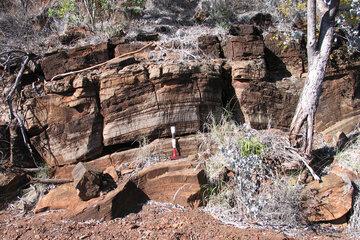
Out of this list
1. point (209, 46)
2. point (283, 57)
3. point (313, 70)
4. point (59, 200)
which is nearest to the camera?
point (59, 200)

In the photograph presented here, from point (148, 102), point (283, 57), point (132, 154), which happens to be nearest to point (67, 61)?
point (148, 102)

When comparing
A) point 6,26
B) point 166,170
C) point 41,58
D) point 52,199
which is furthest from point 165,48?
point 6,26

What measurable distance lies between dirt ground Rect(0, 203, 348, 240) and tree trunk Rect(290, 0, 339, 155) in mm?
1489

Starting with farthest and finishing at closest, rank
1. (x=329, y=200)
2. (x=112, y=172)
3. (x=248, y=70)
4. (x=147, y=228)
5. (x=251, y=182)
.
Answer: (x=248, y=70) < (x=112, y=172) < (x=251, y=182) < (x=329, y=200) < (x=147, y=228)

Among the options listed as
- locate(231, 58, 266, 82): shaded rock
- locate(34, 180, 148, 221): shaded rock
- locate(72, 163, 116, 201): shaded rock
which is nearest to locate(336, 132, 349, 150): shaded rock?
locate(231, 58, 266, 82): shaded rock

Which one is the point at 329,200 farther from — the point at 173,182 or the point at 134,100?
the point at 134,100

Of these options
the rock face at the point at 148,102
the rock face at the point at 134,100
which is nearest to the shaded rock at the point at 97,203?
the rock face at the point at 134,100

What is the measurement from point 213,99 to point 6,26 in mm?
4254

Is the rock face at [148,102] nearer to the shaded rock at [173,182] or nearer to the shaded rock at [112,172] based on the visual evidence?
the shaded rock at [112,172]

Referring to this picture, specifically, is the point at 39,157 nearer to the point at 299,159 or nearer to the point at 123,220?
the point at 123,220

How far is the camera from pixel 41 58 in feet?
21.3

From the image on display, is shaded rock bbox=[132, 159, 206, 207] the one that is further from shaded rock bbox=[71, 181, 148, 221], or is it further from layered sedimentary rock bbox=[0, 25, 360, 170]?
layered sedimentary rock bbox=[0, 25, 360, 170]

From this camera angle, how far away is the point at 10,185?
571 centimetres

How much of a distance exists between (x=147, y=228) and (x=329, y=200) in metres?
1.99
